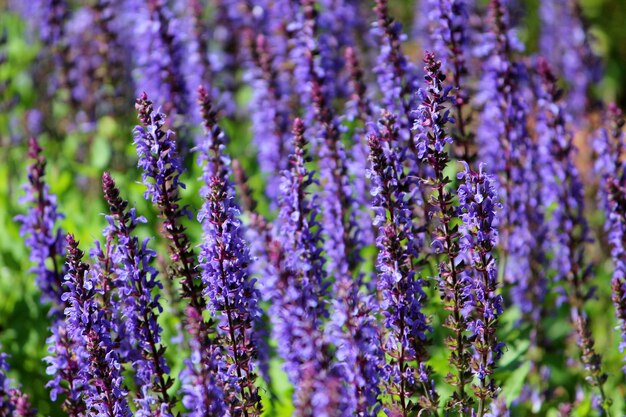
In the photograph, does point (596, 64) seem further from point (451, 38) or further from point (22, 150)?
point (22, 150)

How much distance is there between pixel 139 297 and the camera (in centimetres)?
521

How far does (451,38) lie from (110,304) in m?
3.69

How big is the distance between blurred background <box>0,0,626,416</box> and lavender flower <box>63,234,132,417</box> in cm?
164

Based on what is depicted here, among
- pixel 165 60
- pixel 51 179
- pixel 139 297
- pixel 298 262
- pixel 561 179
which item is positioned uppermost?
pixel 165 60

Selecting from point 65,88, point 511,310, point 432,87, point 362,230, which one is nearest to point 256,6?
point 65,88

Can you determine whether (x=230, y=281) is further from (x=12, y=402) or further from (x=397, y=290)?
(x=12, y=402)

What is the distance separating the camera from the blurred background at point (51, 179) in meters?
7.52

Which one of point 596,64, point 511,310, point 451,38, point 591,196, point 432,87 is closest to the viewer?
point 432,87

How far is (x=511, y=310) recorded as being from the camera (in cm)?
832

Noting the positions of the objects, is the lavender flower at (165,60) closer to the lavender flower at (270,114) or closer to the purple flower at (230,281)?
the lavender flower at (270,114)

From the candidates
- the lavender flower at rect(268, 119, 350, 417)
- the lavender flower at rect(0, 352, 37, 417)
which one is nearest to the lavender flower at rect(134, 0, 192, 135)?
the lavender flower at rect(268, 119, 350, 417)

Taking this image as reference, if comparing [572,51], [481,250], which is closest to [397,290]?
[481,250]

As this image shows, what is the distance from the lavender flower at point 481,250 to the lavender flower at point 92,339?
220 centimetres

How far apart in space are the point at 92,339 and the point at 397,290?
1844mm
